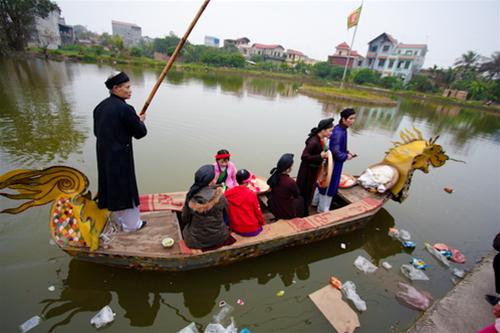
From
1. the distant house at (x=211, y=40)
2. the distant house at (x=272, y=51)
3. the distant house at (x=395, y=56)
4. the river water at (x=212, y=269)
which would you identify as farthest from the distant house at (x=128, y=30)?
the river water at (x=212, y=269)

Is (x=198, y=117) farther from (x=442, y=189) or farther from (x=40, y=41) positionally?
(x=40, y=41)

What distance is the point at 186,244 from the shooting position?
2877 mm

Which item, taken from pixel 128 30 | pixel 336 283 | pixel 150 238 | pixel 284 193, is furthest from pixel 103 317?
pixel 128 30

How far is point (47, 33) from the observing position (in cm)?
4275

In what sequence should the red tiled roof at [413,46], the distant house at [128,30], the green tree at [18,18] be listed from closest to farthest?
the green tree at [18,18] < the red tiled roof at [413,46] < the distant house at [128,30]

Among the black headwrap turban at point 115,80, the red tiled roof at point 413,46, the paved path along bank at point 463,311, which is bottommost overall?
the paved path along bank at point 463,311

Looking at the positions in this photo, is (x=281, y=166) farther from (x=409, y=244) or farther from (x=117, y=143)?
(x=409, y=244)

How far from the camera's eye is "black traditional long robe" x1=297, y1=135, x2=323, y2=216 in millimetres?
3791

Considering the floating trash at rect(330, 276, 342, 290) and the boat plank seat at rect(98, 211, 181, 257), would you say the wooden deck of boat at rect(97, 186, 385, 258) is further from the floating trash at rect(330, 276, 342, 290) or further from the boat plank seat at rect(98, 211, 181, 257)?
the floating trash at rect(330, 276, 342, 290)

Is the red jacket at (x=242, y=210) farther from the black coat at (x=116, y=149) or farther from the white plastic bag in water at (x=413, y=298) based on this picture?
the white plastic bag in water at (x=413, y=298)

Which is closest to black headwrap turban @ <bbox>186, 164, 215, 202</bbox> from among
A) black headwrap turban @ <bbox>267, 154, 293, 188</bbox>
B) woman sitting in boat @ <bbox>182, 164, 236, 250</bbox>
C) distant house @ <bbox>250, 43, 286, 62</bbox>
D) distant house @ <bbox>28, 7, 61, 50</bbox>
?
woman sitting in boat @ <bbox>182, 164, 236, 250</bbox>

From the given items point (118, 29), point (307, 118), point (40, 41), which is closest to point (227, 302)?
point (307, 118)

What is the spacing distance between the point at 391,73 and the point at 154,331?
60.1 meters

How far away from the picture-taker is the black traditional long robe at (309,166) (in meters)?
3.79
